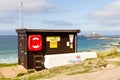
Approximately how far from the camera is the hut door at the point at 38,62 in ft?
61.9

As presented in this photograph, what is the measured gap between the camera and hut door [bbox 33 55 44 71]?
18859 mm

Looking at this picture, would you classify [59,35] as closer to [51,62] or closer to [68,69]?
[51,62]

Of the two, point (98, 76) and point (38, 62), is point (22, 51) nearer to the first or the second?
point (38, 62)

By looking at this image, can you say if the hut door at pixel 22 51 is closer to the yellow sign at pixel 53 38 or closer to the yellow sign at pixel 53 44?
the yellow sign at pixel 53 38

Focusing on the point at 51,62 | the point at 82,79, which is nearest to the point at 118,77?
the point at 82,79

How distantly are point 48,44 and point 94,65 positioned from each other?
15.0ft

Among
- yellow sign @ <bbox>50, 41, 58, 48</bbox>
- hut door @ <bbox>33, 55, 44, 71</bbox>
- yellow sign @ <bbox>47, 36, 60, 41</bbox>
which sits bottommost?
hut door @ <bbox>33, 55, 44, 71</bbox>

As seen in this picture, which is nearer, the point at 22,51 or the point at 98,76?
the point at 98,76

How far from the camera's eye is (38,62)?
19.0 meters

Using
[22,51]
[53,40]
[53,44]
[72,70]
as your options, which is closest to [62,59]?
[53,44]

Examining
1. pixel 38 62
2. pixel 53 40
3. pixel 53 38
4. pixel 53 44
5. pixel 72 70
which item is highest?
pixel 53 38

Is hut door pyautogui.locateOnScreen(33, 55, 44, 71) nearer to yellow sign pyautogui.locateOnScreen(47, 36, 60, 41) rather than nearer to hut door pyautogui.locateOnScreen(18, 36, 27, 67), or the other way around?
hut door pyautogui.locateOnScreen(18, 36, 27, 67)

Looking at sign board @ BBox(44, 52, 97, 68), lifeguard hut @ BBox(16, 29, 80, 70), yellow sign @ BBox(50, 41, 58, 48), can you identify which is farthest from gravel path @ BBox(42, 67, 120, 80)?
yellow sign @ BBox(50, 41, 58, 48)

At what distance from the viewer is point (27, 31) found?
59.6ft
